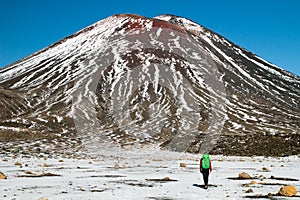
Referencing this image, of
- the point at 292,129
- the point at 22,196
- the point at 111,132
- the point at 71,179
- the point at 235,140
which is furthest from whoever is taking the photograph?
the point at 292,129

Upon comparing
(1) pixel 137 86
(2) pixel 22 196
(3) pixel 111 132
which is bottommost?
(2) pixel 22 196

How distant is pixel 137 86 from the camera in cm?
16162

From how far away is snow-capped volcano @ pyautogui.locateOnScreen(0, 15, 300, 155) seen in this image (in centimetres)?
10162

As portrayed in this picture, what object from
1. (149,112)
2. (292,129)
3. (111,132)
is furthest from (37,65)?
(292,129)

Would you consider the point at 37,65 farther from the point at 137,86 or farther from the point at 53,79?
the point at 137,86

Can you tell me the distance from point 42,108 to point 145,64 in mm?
61608

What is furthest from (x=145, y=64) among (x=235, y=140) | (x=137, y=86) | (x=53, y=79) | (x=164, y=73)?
(x=235, y=140)

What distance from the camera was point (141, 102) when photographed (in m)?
148

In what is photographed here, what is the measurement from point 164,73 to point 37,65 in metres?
62.6

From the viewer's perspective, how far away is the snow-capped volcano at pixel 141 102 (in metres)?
102

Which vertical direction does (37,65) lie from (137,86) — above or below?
above

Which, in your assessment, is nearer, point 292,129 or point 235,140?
point 235,140

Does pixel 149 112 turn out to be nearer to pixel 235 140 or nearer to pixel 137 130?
pixel 137 130

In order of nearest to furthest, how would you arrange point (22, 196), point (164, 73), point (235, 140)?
point (22, 196), point (235, 140), point (164, 73)
